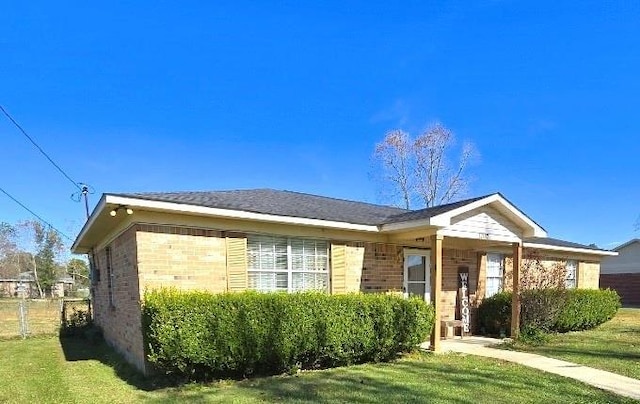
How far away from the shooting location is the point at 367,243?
10578 millimetres

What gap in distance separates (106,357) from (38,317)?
9.97 meters

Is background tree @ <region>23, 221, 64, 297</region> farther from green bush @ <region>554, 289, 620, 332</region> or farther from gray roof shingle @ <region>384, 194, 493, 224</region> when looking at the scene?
green bush @ <region>554, 289, 620, 332</region>

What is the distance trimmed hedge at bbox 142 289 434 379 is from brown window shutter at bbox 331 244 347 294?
1002 millimetres

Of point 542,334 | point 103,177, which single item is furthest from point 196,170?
point 542,334

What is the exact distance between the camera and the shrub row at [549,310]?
12023 millimetres

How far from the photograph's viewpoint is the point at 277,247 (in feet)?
29.9

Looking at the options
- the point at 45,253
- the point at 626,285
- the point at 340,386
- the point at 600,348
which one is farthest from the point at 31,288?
the point at 626,285

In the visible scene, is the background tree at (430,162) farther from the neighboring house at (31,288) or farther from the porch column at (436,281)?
the neighboring house at (31,288)

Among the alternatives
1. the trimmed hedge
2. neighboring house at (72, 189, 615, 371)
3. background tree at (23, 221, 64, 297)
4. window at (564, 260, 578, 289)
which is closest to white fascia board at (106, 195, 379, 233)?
neighboring house at (72, 189, 615, 371)

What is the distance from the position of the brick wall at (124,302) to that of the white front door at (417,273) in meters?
6.42

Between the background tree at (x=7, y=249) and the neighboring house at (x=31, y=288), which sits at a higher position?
the background tree at (x=7, y=249)

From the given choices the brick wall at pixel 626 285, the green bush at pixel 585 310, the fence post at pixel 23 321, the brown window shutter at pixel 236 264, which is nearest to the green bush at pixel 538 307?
the green bush at pixel 585 310

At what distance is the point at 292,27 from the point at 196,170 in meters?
10.4

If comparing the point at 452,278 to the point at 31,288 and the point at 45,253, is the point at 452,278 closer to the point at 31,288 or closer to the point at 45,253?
the point at 45,253
